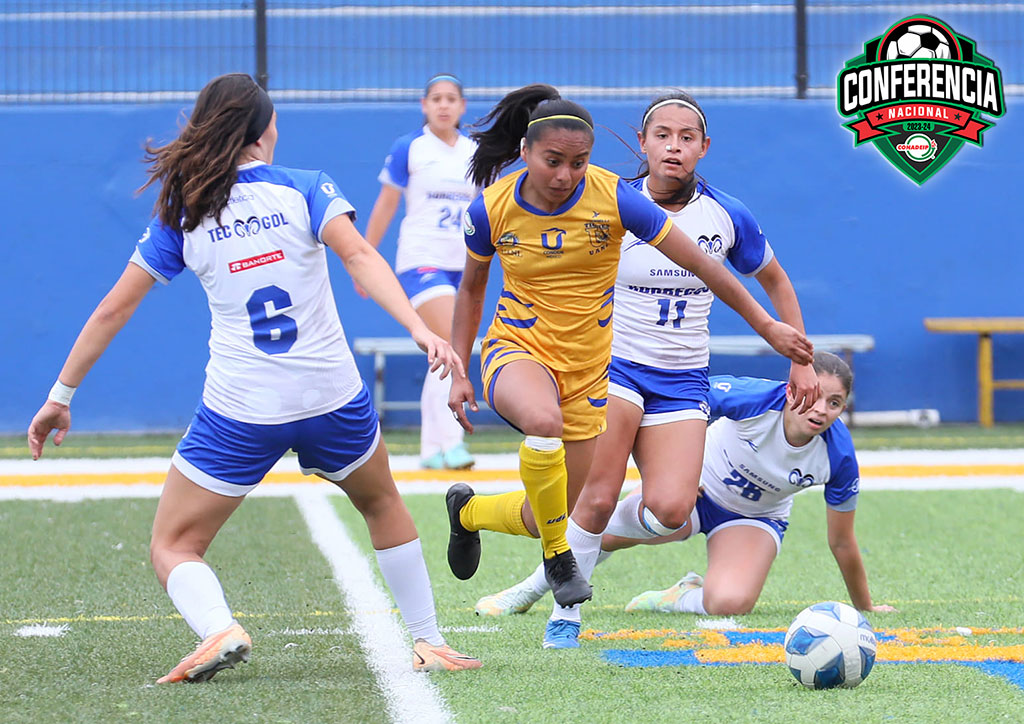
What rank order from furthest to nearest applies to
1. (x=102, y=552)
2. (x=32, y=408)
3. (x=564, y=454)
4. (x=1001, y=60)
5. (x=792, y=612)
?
(x=1001, y=60)
(x=32, y=408)
(x=102, y=552)
(x=792, y=612)
(x=564, y=454)

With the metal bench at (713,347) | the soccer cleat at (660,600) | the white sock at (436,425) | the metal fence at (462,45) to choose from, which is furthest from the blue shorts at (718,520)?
the metal fence at (462,45)

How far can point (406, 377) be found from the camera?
1258 centimetres

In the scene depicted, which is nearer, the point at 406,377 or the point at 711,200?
the point at 711,200

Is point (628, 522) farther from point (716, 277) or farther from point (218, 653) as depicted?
point (218, 653)

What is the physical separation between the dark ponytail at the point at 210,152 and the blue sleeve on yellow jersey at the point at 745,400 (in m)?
2.55

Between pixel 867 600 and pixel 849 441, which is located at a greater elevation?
pixel 849 441

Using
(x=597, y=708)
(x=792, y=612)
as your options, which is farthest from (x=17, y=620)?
(x=792, y=612)

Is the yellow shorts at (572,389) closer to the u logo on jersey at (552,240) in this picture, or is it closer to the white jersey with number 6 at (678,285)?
the u logo on jersey at (552,240)

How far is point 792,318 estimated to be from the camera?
5.13m

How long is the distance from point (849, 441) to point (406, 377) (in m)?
7.37

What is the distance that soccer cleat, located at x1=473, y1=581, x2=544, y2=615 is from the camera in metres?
5.37

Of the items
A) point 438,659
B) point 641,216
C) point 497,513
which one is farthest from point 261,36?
point 438,659

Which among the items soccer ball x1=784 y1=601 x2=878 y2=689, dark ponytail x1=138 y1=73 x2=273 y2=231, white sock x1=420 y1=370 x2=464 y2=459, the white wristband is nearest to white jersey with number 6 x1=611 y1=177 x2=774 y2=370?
soccer ball x1=784 y1=601 x2=878 y2=689

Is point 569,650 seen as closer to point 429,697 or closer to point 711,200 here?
point 429,697
